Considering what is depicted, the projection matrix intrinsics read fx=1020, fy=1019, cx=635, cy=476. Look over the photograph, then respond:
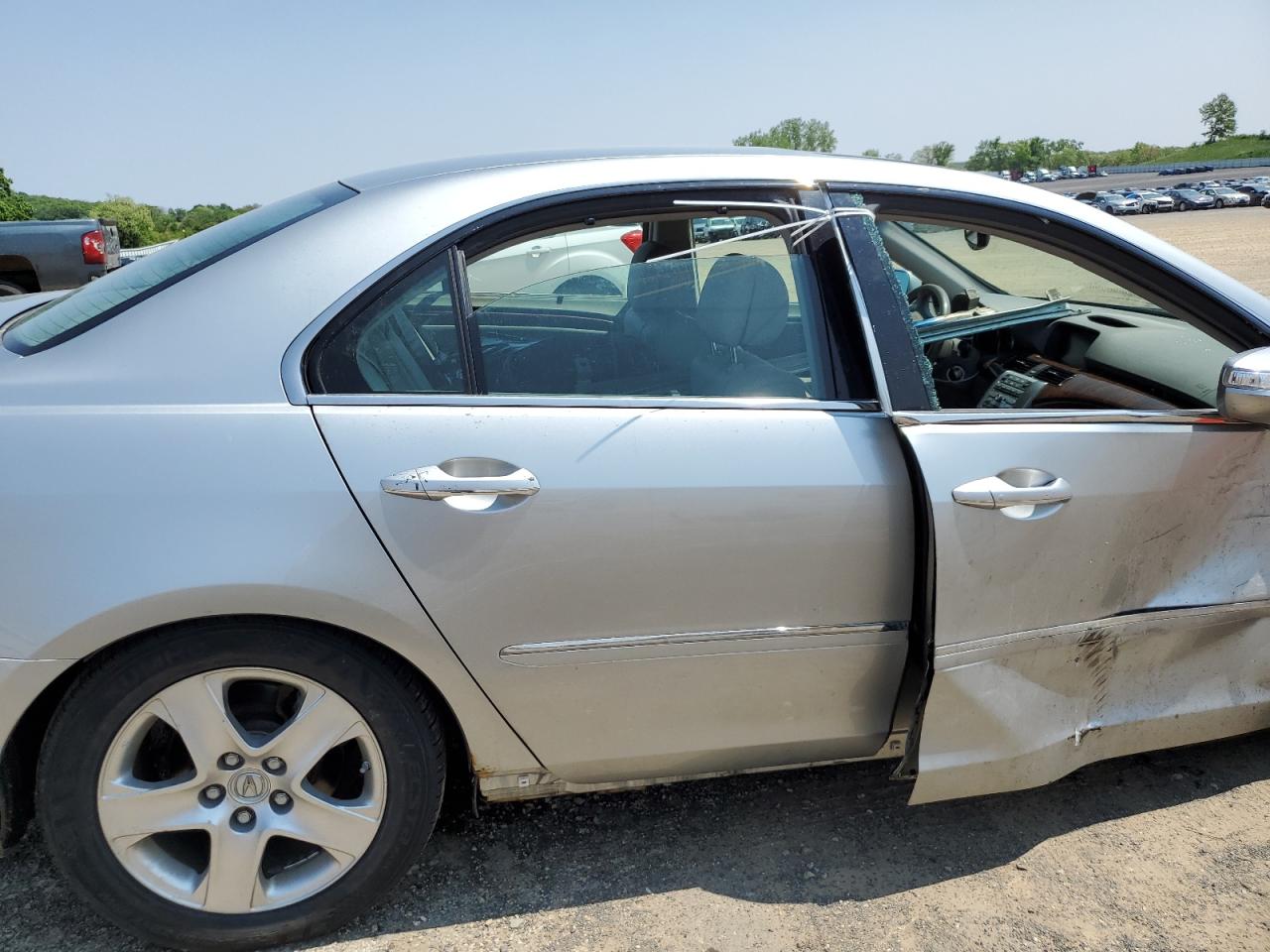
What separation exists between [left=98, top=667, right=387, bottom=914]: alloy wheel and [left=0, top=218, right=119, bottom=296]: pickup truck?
8515mm

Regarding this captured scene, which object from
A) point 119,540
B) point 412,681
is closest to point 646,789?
point 412,681

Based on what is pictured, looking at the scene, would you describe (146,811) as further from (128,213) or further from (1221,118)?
(1221,118)

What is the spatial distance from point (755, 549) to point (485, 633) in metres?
0.57

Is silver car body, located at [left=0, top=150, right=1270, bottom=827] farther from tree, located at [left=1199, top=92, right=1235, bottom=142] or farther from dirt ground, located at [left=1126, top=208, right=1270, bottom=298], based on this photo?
tree, located at [left=1199, top=92, right=1235, bottom=142]

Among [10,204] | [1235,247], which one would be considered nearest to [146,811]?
[1235,247]

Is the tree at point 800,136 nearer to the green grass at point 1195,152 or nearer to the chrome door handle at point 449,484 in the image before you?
the green grass at point 1195,152

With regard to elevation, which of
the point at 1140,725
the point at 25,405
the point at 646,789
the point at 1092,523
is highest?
the point at 25,405

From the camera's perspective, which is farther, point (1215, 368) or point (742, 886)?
point (1215, 368)

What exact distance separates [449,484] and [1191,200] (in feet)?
224

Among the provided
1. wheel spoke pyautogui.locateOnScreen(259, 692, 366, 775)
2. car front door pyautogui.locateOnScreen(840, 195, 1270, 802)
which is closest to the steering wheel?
car front door pyautogui.locateOnScreen(840, 195, 1270, 802)

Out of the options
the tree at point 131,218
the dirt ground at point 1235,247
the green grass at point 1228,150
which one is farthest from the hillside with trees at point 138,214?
the green grass at point 1228,150

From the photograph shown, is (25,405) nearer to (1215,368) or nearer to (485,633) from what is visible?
(485,633)

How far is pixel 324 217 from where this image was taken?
2125 millimetres

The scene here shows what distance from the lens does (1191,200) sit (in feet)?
196
